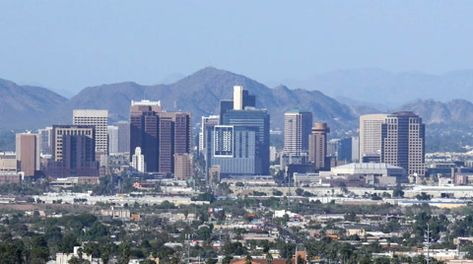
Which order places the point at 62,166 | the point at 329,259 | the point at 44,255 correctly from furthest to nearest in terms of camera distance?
the point at 62,166, the point at 329,259, the point at 44,255

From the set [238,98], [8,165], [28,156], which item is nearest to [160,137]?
[28,156]

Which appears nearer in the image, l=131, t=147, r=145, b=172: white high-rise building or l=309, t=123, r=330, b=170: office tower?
l=131, t=147, r=145, b=172: white high-rise building

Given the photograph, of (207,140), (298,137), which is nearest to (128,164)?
(207,140)

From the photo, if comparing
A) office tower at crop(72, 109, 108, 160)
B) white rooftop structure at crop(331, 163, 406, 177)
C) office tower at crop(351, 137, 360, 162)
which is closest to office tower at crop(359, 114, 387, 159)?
office tower at crop(351, 137, 360, 162)

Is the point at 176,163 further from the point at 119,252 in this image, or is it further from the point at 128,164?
the point at 119,252

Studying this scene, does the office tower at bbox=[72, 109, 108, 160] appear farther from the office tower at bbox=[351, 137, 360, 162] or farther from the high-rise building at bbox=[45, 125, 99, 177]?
the office tower at bbox=[351, 137, 360, 162]
